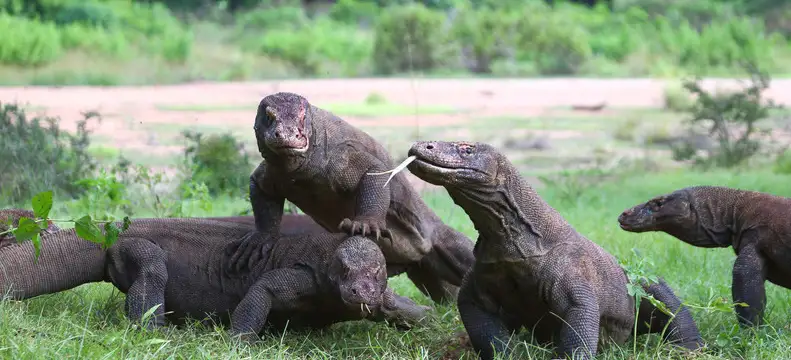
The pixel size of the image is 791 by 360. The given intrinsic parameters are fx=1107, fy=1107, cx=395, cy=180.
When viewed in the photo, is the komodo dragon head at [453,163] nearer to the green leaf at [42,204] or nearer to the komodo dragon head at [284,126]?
the komodo dragon head at [284,126]

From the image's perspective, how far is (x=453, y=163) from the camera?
4617 millimetres

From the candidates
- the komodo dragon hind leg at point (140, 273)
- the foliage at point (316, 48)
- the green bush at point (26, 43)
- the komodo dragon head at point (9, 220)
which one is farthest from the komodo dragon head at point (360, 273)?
the foliage at point (316, 48)

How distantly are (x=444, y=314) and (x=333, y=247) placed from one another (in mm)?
935

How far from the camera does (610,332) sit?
516cm

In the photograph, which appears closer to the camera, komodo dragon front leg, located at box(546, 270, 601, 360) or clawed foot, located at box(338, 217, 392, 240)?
komodo dragon front leg, located at box(546, 270, 601, 360)

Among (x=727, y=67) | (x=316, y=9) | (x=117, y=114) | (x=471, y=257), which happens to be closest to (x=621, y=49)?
(x=727, y=67)

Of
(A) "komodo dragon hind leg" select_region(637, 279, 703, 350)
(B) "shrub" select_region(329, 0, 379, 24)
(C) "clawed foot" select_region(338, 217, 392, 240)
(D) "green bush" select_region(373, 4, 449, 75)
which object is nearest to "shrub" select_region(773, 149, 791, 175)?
(D) "green bush" select_region(373, 4, 449, 75)

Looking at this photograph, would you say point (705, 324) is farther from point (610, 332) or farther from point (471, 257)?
point (471, 257)

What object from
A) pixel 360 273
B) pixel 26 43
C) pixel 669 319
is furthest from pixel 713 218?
pixel 26 43

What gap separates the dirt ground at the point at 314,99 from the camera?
45.2ft

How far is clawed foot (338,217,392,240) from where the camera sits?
5.34 meters

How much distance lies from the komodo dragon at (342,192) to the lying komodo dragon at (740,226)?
112cm

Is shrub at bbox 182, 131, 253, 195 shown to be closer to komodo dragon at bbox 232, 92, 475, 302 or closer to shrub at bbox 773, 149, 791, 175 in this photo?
komodo dragon at bbox 232, 92, 475, 302

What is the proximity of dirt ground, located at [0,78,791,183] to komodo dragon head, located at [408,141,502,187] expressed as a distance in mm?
8009
